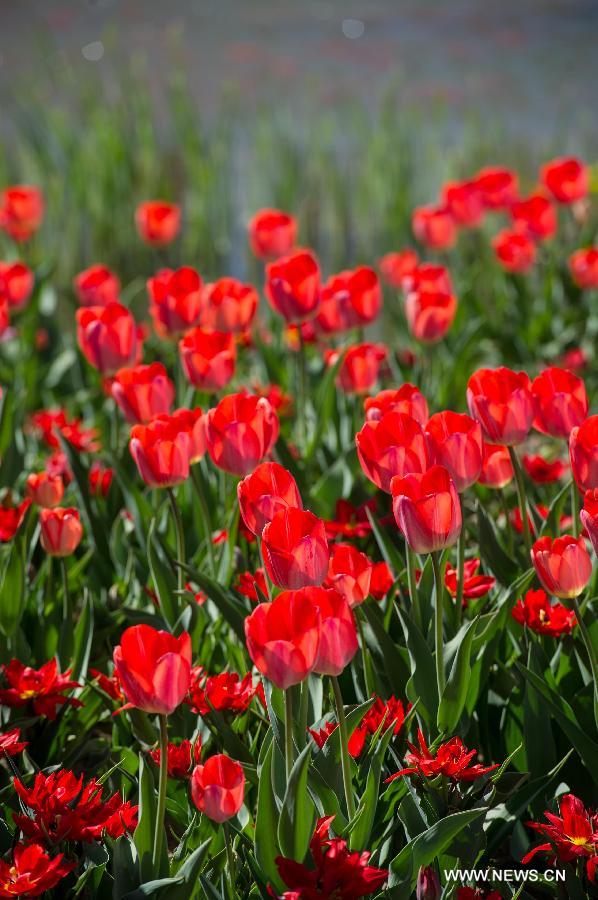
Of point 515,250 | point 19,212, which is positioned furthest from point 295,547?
point 19,212

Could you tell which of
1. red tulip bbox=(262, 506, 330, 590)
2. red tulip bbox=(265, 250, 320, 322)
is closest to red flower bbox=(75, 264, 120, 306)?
red tulip bbox=(265, 250, 320, 322)

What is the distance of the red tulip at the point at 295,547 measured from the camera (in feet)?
2.64

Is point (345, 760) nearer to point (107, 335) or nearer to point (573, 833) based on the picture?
point (573, 833)

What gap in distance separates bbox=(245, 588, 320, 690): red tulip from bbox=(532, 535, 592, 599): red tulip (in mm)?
295

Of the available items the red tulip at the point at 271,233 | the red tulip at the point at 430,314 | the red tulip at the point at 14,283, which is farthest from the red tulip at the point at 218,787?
the red tulip at the point at 271,233

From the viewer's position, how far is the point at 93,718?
4.06ft

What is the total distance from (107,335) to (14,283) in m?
0.67

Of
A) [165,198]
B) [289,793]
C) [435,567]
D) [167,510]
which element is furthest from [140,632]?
[165,198]

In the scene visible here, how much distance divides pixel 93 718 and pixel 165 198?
2976 mm

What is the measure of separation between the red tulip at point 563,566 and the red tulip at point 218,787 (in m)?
0.34

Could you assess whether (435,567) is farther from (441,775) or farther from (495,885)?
(495,885)

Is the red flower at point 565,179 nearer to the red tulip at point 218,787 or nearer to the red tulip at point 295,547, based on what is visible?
the red tulip at point 295,547

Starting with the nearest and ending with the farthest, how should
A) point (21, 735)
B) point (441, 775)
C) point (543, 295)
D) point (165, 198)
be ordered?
point (441, 775) < point (21, 735) < point (543, 295) < point (165, 198)

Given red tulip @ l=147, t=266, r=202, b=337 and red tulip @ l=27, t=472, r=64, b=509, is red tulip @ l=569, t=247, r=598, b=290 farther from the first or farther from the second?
red tulip @ l=27, t=472, r=64, b=509
